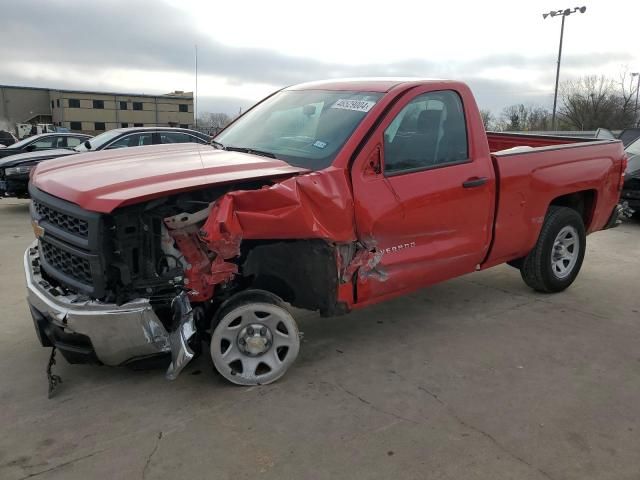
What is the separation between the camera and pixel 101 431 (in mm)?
3018

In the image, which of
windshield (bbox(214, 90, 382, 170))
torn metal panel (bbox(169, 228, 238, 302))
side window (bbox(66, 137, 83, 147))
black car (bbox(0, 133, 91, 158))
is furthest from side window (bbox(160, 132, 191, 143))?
torn metal panel (bbox(169, 228, 238, 302))

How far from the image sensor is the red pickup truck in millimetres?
3055

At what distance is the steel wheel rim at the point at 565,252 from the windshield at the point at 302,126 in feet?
8.72

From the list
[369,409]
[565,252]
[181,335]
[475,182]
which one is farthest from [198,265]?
[565,252]

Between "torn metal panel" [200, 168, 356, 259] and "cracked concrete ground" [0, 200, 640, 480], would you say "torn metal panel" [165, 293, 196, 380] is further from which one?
"torn metal panel" [200, 168, 356, 259]

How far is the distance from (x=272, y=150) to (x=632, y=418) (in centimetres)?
291

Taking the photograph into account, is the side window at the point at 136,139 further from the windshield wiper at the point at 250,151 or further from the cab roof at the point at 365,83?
the windshield wiper at the point at 250,151

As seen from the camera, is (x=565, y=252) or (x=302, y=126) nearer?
(x=302, y=126)

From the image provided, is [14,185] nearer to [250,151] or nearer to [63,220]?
[250,151]

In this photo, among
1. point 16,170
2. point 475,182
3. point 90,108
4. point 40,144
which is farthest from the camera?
point 90,108

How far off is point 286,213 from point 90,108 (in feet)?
250

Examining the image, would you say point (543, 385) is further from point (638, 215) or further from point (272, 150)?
point (638, 215)

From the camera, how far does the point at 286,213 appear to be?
322 cm

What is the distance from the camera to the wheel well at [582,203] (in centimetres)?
545
